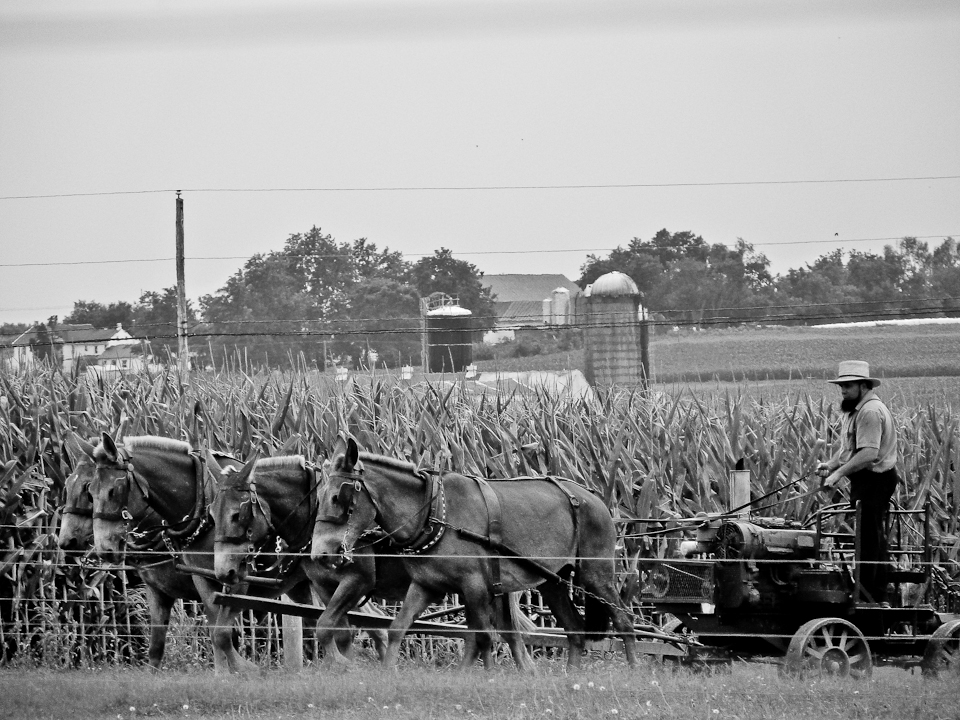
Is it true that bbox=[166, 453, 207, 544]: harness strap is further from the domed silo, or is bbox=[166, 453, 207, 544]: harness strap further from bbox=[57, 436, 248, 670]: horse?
the domed silo

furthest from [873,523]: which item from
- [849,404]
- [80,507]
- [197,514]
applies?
[80,507]

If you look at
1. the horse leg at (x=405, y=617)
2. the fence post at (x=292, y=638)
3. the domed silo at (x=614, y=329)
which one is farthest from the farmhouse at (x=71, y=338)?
the horse leg at (x=405, y=617)

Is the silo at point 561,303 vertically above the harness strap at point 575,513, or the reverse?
the silo at point 561,303

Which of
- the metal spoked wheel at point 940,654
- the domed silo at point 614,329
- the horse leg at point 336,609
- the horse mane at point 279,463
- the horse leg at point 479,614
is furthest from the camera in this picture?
the domed silo at point 614,329

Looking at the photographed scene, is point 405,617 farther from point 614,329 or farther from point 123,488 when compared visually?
point 614,329

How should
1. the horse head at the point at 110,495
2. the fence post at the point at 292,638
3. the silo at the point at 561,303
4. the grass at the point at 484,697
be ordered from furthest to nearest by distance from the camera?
1. the silo at the point at 561,303
2. the fence post at the point at 292,638
3. the horse head at the point at 110,495
4. the grass at the point at 484,697

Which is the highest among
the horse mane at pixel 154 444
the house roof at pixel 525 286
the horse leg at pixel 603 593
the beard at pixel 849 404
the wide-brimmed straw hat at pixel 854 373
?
the house roof at pixel 525 286

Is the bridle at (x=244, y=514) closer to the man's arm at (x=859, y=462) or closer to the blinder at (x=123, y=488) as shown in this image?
the blinder at (x=123, y=488)

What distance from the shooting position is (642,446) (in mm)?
11461

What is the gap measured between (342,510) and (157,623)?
7.44 ft

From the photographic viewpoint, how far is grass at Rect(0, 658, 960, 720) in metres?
6.38

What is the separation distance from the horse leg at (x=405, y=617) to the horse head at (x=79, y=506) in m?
2.49

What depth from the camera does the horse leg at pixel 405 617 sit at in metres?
7.63

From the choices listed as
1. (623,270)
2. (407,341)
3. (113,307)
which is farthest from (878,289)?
(113,307)
